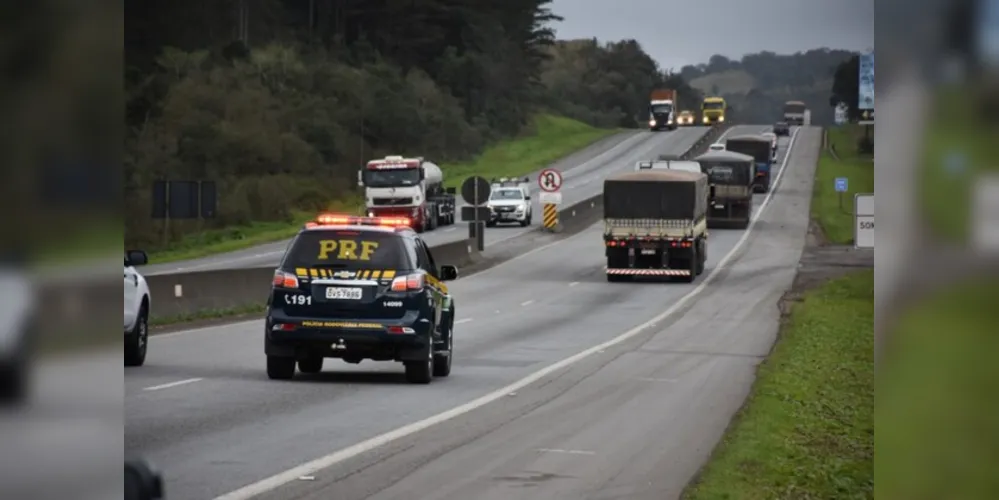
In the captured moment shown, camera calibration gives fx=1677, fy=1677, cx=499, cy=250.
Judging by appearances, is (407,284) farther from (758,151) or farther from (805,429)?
(758,151)

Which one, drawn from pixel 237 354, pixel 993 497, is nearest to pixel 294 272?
pixel 237 354

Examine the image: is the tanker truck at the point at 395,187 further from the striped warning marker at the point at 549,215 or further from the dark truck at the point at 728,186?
the dark truck at the point at 728,186

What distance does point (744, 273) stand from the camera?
51.3 meters

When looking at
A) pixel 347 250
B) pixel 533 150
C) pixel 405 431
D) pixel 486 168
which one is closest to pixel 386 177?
pixel 486 168

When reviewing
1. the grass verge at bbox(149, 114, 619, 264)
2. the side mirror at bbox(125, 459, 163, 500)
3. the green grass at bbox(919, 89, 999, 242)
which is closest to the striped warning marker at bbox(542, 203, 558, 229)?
the grass verge at bbox(149, 114, 619, 264)

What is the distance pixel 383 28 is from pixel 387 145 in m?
15.6

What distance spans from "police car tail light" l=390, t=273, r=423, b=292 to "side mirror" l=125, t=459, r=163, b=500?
14.9 metres

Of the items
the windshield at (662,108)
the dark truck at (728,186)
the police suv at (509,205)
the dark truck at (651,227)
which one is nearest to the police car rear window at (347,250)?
the dark truck at (651,227)

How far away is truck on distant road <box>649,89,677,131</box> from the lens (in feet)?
414

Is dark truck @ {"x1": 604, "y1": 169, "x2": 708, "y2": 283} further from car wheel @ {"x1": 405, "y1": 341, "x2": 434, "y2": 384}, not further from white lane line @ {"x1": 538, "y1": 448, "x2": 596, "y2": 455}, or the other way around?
white lane line @ {"x1": 538, "y1": 448, "x2": 596, "y2": 455}

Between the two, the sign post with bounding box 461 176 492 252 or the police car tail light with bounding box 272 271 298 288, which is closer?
the police car tail light with bounding box 272 271 298 288

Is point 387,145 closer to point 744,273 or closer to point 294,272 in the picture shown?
point 744,273

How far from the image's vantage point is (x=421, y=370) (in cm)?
1930

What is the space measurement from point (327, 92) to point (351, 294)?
7688 cm
